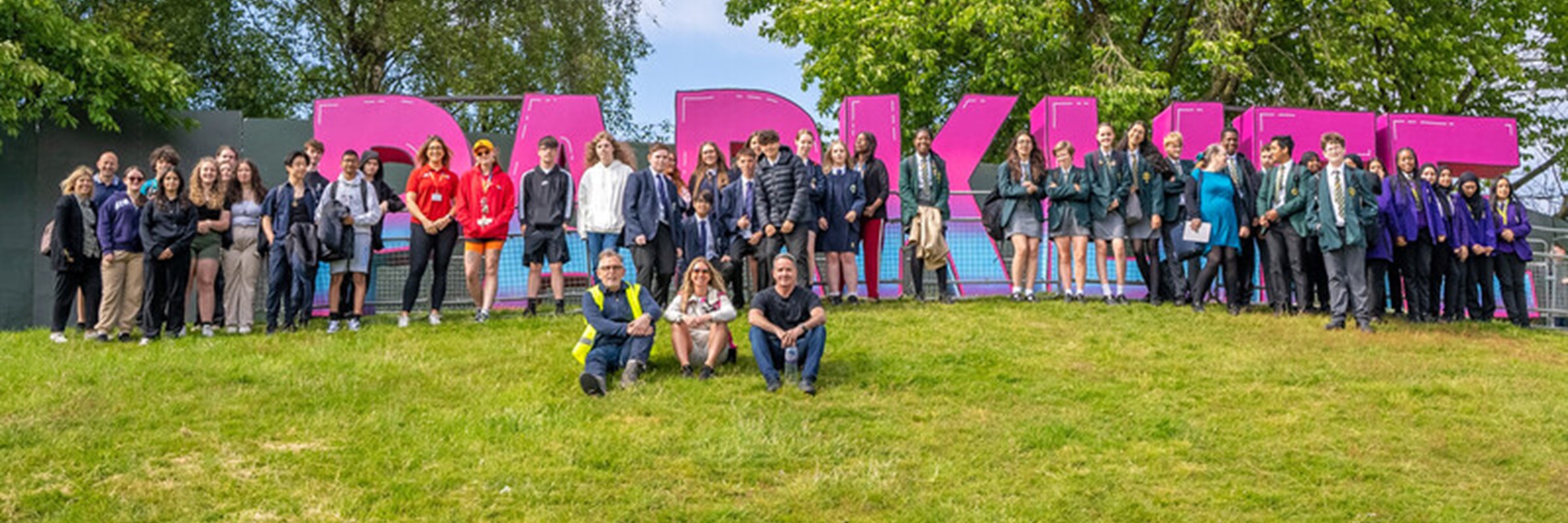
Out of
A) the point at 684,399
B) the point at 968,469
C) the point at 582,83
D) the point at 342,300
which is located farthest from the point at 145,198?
the point at 582,83

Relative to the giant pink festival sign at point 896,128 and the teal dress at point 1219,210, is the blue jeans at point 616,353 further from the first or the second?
the giant pink festival sign at point 896,128

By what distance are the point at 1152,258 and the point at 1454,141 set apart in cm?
641

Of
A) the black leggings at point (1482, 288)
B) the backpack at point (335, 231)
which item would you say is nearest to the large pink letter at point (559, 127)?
the backpack at point (335, 231)

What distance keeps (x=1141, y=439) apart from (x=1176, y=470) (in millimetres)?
576

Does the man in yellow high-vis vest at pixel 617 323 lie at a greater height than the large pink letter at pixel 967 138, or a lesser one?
lesser

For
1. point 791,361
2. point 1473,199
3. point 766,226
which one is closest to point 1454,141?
point 1473,199

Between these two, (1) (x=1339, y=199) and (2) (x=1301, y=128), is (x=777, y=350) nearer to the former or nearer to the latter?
(1) (x=1339, y=199)

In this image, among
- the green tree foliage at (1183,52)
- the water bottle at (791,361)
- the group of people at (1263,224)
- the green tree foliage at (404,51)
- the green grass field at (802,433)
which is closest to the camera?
the green grass field at (802,433)

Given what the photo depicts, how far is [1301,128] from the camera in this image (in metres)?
15.8

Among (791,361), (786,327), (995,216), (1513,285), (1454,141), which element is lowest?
(791,361)

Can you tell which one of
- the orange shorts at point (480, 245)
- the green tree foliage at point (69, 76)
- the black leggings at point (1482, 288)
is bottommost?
the black leggings at point (1482, 288)

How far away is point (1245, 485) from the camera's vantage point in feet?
20.7

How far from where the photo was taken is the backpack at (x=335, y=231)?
10.4 m

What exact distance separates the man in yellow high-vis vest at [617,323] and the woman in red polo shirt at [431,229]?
2823mm
